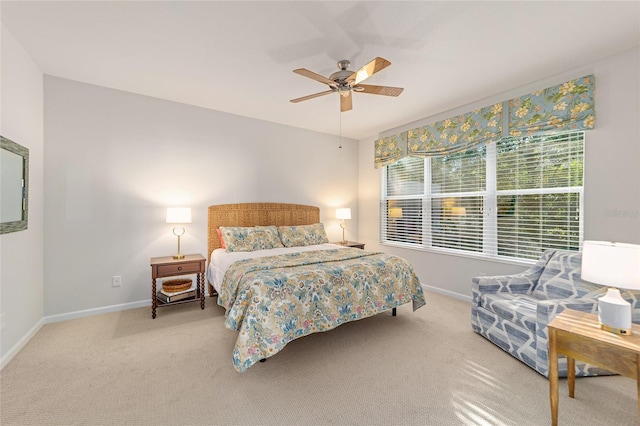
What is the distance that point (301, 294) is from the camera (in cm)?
232

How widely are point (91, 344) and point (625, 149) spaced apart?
5182mm

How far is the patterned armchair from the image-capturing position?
2.04 m

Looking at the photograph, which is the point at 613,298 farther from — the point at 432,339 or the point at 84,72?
the point at 84,72

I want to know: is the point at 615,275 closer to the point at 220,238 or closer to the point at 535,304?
the point at 535,304

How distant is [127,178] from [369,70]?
312 cm

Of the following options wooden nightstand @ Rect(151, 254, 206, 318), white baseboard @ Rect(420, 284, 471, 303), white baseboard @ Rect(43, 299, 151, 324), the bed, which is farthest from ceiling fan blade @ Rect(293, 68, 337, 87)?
white baseboard @ Rect(43, 299, 151, 324)

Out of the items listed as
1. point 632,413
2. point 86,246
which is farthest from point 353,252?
point 86,246

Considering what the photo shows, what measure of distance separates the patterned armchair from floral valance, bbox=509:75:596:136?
1291mm

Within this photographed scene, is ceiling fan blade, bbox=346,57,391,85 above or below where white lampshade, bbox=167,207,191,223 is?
above

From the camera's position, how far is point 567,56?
8.36ft

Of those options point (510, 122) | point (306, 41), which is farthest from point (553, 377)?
point (306, 41)

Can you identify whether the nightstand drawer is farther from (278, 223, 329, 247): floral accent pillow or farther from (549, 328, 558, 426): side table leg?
(549, 328, 558, 426): side table leg

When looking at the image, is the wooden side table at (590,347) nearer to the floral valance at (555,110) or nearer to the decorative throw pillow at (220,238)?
the floral valance at (555,110)

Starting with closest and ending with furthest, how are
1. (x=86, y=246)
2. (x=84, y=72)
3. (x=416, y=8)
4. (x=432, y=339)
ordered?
(x=416, y=8), (x=432, y=339), (x=84, y=72), (x=86, y=246)
